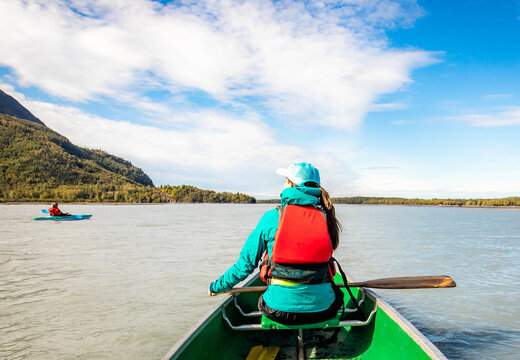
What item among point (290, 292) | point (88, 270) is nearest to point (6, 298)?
point (88, 270)

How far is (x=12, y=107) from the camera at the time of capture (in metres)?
186

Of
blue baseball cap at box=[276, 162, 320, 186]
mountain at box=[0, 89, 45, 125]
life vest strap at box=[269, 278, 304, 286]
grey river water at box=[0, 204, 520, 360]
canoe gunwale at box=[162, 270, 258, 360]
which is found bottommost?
grey river water at box=[0, 204, 520, 360]

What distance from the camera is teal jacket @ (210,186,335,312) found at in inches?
101

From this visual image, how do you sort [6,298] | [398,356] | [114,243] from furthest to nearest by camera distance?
[114,243] → [6,298] → [398,356]

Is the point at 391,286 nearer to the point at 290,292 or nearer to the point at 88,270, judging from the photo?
the point at 290,292

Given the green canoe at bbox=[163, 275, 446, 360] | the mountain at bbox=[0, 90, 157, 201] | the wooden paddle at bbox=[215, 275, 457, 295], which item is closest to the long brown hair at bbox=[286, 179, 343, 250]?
the green canoe at bbox=[163, 275, 446, 360]

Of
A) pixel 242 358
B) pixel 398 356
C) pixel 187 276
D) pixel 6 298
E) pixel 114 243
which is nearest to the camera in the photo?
pixel 398 356

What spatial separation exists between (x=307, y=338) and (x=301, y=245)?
1.25 m

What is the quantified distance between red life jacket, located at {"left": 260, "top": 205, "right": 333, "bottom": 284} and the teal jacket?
0.18 ft

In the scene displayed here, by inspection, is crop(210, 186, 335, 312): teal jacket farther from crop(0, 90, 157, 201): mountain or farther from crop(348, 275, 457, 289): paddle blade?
crop(0, 90, 157, 201): mountain

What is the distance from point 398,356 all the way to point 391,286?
1.00 m

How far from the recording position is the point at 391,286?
4.11m

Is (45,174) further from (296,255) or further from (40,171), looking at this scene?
(296,255)

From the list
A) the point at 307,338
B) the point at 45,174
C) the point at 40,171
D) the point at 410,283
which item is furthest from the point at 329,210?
the point at 40,171
